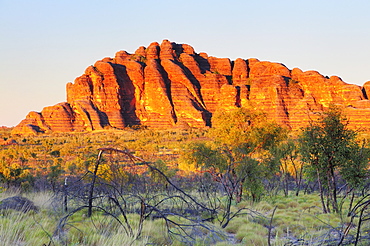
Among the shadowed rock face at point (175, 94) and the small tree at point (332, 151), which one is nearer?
the small tree at point (332, 151)

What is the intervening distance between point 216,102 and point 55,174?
104013 millimetres

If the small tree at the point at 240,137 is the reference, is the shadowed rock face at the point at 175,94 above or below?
above

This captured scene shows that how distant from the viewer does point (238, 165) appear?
2153cm

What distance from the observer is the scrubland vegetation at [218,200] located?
6.05 meters

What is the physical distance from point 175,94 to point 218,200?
374 feet

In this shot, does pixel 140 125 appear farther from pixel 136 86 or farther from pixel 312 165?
pixel 312 165

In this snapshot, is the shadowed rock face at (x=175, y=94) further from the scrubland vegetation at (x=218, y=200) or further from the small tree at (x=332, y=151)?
the small tree at (x=332, y=151)

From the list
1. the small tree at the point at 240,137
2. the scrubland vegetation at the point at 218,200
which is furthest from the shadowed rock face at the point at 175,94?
the small tree at the point at 240,137

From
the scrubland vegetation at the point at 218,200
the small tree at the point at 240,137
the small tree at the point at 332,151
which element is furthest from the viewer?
the small tree at the point at 240,137

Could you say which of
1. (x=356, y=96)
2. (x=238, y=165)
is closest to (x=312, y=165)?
(x=238, y=165)

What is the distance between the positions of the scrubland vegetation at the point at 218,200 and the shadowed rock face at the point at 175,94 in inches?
3108

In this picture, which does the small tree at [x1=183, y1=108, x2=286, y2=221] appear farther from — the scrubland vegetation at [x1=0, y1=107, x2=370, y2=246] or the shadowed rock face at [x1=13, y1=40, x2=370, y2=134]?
the shadowed rock face at [x1=13, y1=40, x2=370, y2=134]

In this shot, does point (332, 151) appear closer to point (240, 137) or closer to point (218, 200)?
point (218, 200)

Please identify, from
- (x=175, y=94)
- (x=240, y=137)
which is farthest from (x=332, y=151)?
(x=175, y=94)
